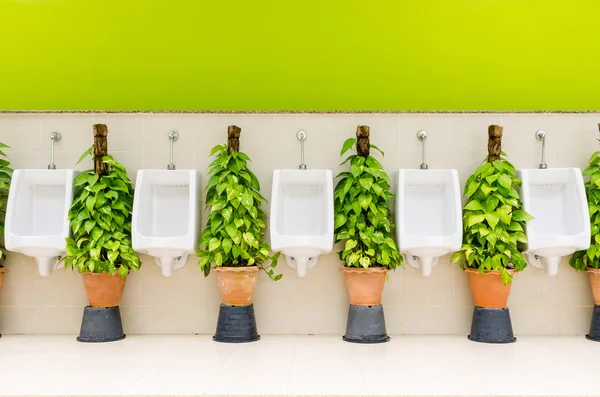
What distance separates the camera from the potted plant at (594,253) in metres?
3.45

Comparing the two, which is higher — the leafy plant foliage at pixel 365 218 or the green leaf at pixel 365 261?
the leafy plant foliage at pixel 365 218

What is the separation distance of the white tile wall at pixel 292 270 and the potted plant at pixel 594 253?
136 mm

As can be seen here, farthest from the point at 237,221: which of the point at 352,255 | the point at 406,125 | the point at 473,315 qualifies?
the point at 473,315

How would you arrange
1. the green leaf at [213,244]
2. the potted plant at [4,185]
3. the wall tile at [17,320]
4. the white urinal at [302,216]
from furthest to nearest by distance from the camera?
the wall tile at [17,320]
the potted plant at [4,185]
the green leaf at [213,244]
the white urinal at [302,216]

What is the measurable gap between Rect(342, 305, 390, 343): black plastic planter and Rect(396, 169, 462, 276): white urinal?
1.29 ft

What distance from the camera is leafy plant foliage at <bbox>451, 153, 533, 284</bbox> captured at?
333cm

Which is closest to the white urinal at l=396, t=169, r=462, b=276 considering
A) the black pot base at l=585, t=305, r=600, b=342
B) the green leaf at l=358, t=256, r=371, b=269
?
the green leaf at l=358, t=256, r=371, b=269

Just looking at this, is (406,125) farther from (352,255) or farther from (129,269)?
(129,269)

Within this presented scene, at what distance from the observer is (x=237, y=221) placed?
337 cm

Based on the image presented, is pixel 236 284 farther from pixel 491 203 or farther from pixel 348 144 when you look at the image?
pixel 491 203

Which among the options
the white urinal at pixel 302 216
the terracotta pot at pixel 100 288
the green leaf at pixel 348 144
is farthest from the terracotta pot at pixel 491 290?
the terracotta pot at pixel 100 288

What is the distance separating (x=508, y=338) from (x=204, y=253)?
1.90 m

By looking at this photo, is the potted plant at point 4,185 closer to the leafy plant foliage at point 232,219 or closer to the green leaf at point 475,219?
the leafy plant foliage at point 232,219

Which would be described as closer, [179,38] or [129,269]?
[129,269]
